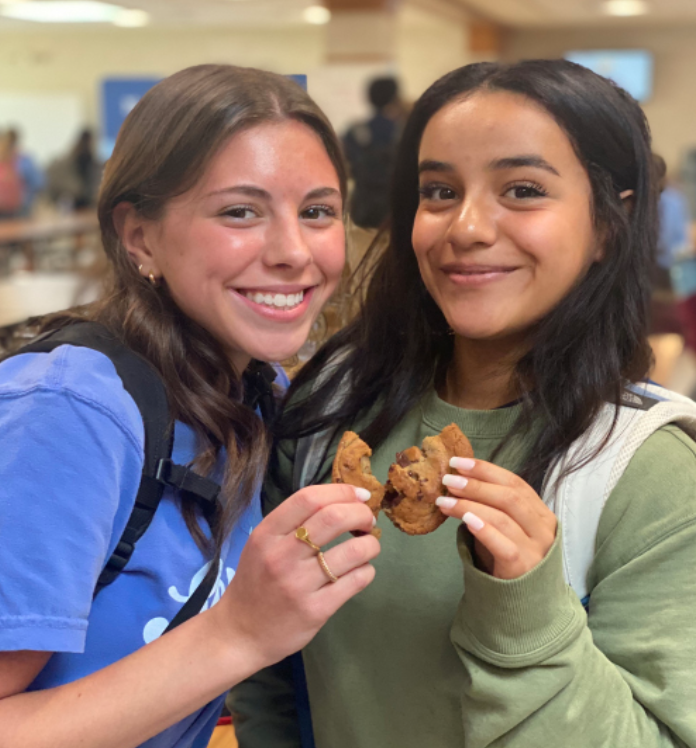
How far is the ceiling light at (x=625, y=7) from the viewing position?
11.3 meters

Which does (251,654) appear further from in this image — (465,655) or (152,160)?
(152,160)

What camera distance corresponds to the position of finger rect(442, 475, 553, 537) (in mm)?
983

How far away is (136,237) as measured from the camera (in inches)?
52.2

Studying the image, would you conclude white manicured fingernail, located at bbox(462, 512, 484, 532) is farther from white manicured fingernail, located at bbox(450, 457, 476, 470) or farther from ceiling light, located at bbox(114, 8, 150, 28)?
ceiling light, located at bbox(114, 8, 150, 28)

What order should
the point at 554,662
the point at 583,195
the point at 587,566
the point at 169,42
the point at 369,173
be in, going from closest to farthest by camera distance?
the point at 554,662
the point at 587,566
the point at 583,195
the point at 369,173
the point at 169,42

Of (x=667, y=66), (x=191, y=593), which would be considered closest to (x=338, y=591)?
(x=191, y=593)

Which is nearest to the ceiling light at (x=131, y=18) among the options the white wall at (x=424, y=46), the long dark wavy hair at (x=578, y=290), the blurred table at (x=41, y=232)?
the blurred table at (x=41, y=232)

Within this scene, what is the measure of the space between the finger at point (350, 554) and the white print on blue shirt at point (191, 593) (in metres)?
0.23

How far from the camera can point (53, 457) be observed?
3.32ft

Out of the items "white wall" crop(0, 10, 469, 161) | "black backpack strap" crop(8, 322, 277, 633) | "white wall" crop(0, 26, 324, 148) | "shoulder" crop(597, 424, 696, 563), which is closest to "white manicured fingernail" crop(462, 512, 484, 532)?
"shoulder" crop(597, 424, 696, 563)

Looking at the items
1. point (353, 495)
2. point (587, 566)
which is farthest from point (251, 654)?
point (587, 566)

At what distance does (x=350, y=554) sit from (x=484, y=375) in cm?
45

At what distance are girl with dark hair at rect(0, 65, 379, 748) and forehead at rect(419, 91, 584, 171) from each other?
21cm

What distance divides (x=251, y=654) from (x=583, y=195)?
767 mm
